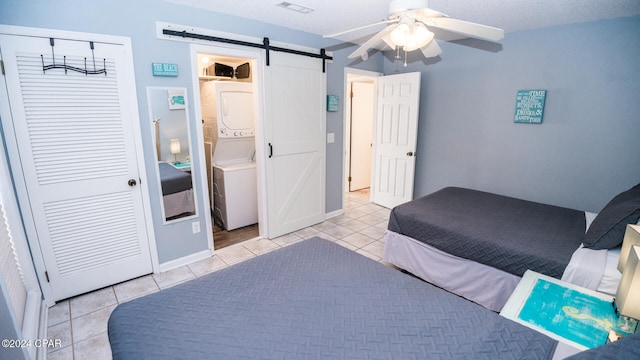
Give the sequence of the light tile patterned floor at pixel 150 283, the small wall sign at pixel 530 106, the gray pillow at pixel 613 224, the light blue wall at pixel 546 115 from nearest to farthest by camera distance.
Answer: the gray pillow at pixel 613 224
the light tile patterned floor at pixel 150 283
the light blue wall at pixel 546 115
the small wall sign at pixel 530 106

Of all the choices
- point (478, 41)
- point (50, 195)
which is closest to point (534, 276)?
point (478, 41)

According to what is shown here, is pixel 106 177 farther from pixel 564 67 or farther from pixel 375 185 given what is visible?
pixel 564 67

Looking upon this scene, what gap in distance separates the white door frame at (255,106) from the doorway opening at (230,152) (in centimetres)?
20

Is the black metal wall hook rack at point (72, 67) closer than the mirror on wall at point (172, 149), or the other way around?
the black metal wall hook rack at point (72, 67)

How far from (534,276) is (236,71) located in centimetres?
414

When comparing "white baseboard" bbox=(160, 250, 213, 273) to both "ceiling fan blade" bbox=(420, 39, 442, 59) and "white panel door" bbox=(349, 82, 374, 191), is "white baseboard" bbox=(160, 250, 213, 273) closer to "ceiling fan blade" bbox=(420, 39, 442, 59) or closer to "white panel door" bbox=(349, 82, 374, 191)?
"ceiling fan blade" bbox=(420, 39, 442, 59)

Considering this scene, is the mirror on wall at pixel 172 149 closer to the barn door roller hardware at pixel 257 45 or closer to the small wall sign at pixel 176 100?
the small wall sign at pixel 176 100

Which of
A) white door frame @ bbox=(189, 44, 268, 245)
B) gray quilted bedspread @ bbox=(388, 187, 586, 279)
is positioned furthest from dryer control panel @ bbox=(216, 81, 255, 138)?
gray quilted bedspread @ bbox=(388, 187, 586, 279)

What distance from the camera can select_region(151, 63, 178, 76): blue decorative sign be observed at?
2.46m

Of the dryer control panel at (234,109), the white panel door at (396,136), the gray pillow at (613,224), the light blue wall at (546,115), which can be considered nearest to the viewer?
the gray pillow at (613,224)

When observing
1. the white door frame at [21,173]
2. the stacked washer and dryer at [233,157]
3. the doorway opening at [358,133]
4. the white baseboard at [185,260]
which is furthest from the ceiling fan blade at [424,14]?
the doorway opening at [358,133]

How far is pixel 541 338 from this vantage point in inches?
46.3

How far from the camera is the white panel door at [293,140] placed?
10.9 ft

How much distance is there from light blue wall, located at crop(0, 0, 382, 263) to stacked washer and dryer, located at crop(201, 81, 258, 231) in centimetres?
75
